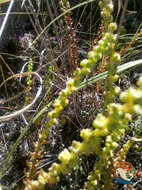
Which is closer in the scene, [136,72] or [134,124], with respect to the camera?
[134,124]

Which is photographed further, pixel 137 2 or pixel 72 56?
pixel 137 2

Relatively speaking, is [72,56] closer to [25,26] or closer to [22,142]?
[22,142]

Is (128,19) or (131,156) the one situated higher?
(128,19)

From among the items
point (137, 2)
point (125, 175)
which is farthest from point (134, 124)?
point (137, 2)

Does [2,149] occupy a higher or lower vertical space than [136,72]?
lower

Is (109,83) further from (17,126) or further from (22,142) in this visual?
(17,126)

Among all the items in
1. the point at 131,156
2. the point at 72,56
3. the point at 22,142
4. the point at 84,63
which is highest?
the point at 84,63

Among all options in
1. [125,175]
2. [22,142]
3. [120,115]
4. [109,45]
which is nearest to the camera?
[120,115]

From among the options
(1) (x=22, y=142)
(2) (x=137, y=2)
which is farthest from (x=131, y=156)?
(2) (x=137, y=2)

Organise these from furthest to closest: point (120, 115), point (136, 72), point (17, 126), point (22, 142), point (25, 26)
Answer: point (25, 26) → point (136, 72) → point (17, 126) → point (22, 142) → point (120, 115)
